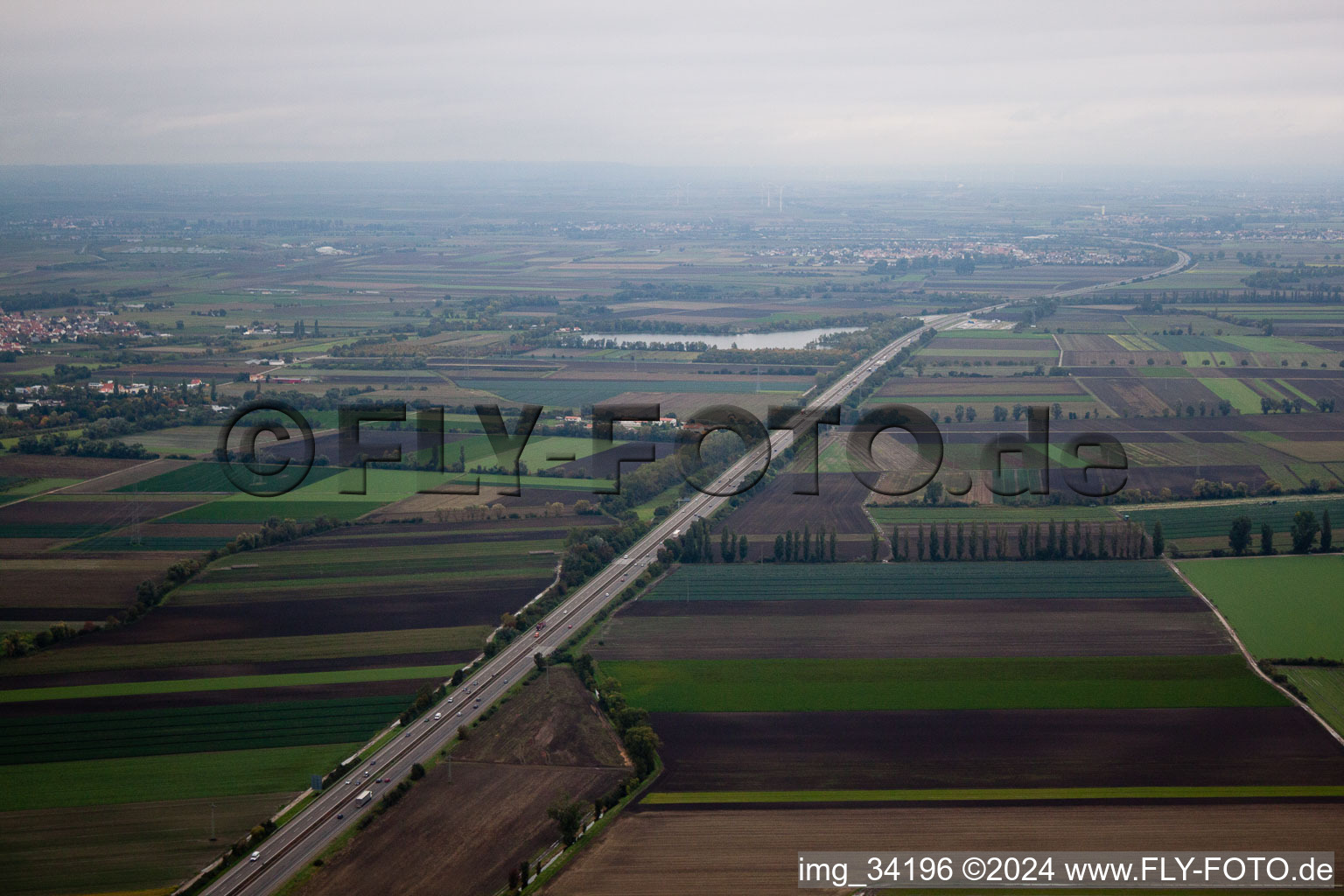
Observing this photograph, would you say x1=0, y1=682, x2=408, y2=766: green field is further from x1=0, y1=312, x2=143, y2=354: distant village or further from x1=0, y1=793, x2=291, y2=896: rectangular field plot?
x1=0, y1=312, x2=143, y2=354: distant village

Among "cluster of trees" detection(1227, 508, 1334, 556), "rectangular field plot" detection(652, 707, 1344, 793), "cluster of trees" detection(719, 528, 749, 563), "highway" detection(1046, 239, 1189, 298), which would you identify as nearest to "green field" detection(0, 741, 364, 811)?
"rectangular field plot" detection(652, 707, 1344, 793)

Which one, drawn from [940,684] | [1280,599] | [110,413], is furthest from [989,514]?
[110,413]

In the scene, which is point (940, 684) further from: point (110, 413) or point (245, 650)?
point (110, 413)

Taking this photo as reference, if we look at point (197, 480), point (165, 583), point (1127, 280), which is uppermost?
point (1127, 280)

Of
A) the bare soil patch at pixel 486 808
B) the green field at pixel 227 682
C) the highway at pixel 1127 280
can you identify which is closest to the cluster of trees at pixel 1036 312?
the highway at pixel 1127 280

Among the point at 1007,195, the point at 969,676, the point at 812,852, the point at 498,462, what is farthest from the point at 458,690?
the point at 1007,195

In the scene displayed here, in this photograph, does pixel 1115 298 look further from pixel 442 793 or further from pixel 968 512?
pixel 442 793
